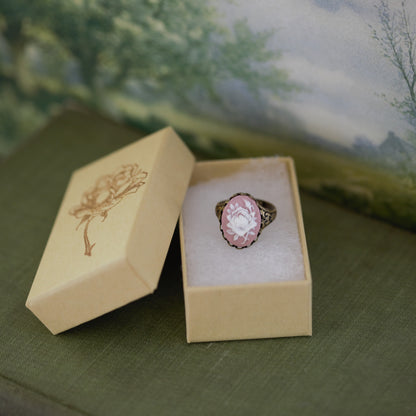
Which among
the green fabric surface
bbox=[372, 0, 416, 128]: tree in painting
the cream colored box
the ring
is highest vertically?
bbox=[372, 0, 416, 128]: tree in painting

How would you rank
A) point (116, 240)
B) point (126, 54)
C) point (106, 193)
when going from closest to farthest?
point (116, 240) → point (106, 193) → point (126, 54)

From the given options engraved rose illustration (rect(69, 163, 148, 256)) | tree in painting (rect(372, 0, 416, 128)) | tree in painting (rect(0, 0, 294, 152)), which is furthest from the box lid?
tree in painting (rect(372, 0, 416, 128))

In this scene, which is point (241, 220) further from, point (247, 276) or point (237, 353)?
point (237, 353)

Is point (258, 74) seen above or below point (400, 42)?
below

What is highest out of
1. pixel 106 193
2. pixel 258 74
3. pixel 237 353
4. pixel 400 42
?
pixel 400 42

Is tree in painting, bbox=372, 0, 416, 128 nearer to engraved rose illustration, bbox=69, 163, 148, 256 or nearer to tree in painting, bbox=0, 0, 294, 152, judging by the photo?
tree in painting, bbox=0, 0, 294, 152

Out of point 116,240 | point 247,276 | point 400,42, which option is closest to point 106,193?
point 116,240

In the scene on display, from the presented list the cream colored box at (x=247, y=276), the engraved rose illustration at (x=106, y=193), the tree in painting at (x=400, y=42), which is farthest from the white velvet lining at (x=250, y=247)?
the tree in painting at (x=400, y=42)

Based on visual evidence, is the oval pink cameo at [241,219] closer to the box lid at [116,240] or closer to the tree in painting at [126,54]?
the box lid at [116,240]
